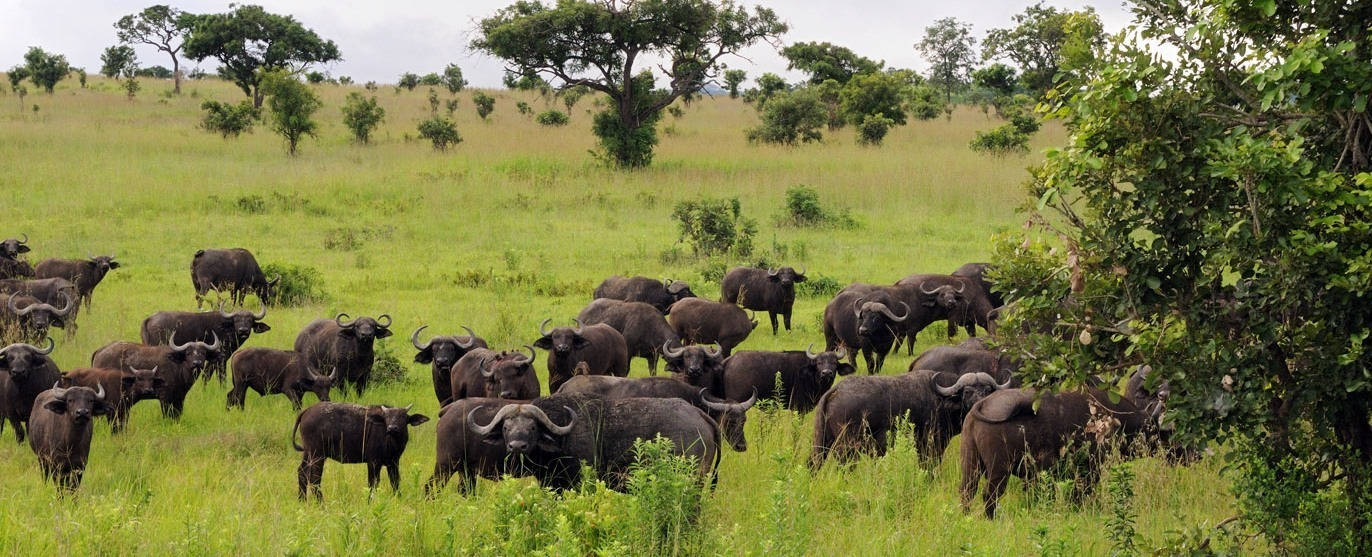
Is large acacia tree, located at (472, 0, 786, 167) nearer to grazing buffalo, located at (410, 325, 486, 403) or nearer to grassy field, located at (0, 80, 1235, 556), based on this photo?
grassy field, located at (0, 80, 1235, 556)

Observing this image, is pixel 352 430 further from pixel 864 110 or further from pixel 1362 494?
pixel 864 110

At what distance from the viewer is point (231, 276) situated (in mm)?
16469

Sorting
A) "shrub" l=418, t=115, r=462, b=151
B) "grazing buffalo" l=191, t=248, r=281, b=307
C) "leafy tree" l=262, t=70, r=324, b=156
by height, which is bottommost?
"grazing buffalo" l=191, t=248, r=281, b=307

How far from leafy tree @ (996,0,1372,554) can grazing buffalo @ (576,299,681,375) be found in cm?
701

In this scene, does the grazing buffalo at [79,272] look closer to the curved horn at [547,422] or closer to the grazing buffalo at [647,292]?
the grazing buffalo at [647,292]

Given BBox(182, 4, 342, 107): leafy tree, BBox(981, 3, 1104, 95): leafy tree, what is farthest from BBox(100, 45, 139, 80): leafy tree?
BBox(981, 3, 1104, 95): leafy tree

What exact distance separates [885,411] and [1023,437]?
1.55 metres

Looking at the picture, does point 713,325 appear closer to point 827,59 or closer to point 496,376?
point 496,376

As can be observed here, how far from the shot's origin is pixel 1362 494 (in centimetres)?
599

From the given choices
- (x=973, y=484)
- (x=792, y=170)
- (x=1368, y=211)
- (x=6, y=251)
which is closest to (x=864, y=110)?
(x=792, y=170)

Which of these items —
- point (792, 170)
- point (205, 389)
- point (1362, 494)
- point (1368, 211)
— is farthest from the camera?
point (792, 170)

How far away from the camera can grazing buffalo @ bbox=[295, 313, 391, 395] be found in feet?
39.7

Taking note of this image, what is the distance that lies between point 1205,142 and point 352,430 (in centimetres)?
609

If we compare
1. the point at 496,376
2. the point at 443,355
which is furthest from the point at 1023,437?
the point at 443,355
